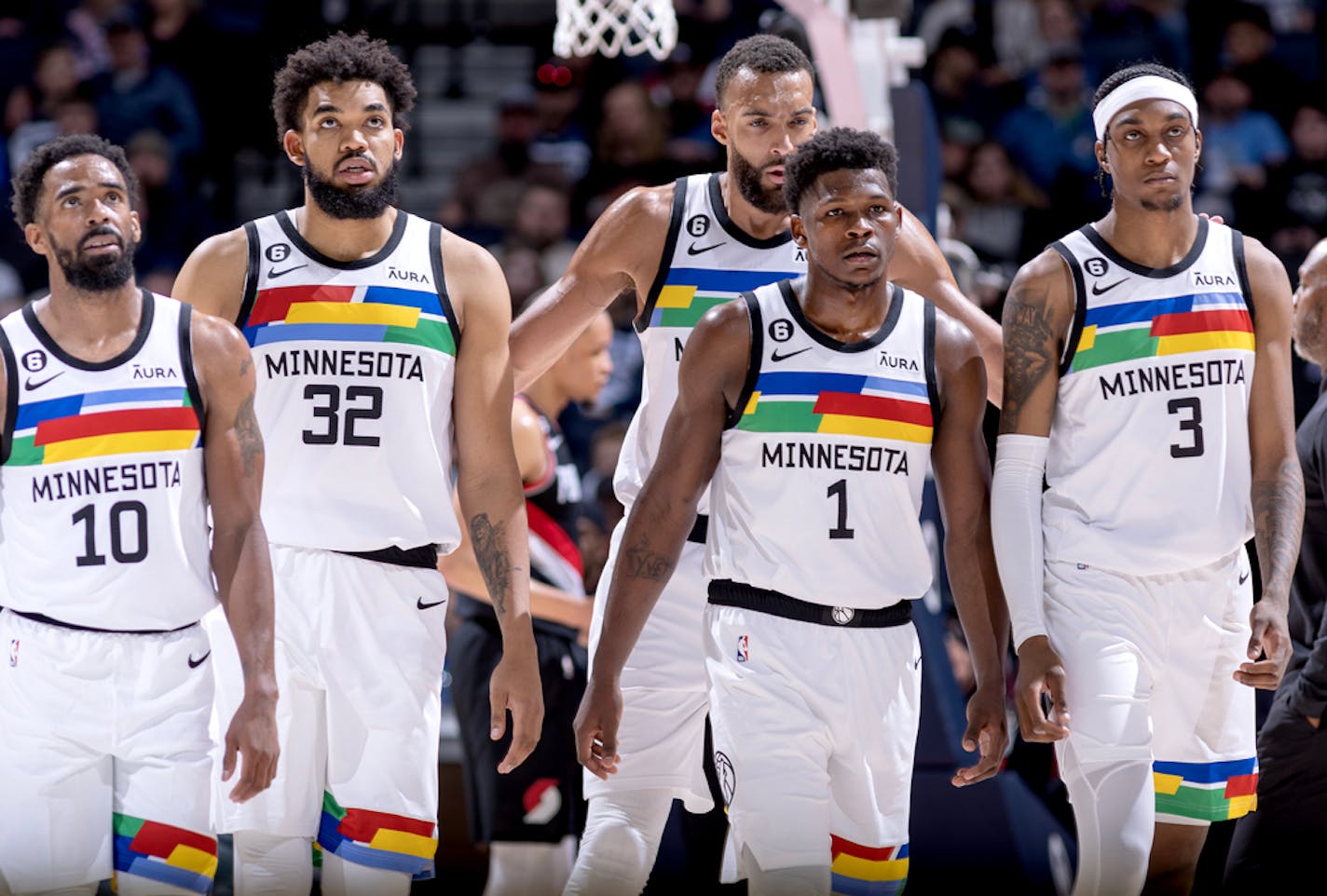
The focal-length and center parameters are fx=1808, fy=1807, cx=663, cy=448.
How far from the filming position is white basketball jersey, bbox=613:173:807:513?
5.30 m

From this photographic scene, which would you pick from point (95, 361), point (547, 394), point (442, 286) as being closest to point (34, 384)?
point (95, 361)

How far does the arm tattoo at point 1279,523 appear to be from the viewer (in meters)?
4.80

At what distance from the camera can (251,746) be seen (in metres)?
4.47

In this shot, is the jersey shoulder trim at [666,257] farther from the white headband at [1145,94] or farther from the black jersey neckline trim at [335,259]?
the white headband at [1145,94]

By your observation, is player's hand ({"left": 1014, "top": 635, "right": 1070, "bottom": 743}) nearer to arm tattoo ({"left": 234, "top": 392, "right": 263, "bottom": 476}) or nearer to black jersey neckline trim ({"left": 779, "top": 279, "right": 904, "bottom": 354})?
black jersey neckline trim ({"left": 779, "top": 279, "right": 904, "bottom": 354})

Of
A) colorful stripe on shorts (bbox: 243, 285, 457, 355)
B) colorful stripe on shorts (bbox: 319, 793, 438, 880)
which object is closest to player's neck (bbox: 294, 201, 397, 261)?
colorful stripe on shorts (bbox: 243, 285, 457, 355)

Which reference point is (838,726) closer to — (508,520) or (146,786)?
(508,520)

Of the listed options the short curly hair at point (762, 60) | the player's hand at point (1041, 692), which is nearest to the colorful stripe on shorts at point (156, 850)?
the player's hand at point (1041, 692)

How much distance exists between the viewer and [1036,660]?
4.73 m

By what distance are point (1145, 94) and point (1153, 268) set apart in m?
0.47

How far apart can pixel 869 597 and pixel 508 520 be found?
1080 millimetres

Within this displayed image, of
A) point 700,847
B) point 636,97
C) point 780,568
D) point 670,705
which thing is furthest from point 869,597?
point 636,97

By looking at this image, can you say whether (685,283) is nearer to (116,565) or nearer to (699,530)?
(699,530)

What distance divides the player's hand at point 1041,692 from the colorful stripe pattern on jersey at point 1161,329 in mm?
786
